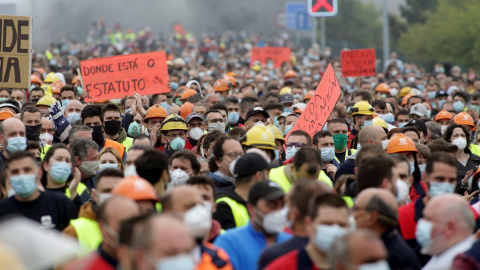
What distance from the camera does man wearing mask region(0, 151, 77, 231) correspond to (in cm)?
705

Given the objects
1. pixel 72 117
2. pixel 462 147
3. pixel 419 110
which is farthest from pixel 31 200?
pixel 419 110

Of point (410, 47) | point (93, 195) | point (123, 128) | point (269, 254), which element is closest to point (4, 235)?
point (269, 254)

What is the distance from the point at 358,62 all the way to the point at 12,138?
12889mm

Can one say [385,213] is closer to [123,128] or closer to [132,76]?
[123,128]

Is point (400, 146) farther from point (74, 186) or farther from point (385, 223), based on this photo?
point (385, 223)

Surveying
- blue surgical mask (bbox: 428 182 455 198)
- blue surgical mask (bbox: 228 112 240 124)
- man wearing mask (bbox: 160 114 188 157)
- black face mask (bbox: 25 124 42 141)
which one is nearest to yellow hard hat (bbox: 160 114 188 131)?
man wearing mask (bbox: 160 114 188 157)

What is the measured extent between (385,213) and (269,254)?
81 cm

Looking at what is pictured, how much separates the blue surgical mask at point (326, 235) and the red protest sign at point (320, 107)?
552 cm

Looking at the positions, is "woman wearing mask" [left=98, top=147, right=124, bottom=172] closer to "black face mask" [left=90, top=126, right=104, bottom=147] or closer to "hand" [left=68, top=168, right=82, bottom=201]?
"hand" [left=68, top=168, right=82, bottom=201]

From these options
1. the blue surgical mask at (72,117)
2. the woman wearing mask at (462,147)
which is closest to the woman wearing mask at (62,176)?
the blue surgical mask at (72,117)

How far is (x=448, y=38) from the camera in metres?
51.3

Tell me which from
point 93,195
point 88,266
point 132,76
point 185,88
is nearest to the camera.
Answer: point 88,266

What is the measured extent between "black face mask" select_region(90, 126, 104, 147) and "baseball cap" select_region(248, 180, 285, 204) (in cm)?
503

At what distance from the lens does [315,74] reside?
28.3m
